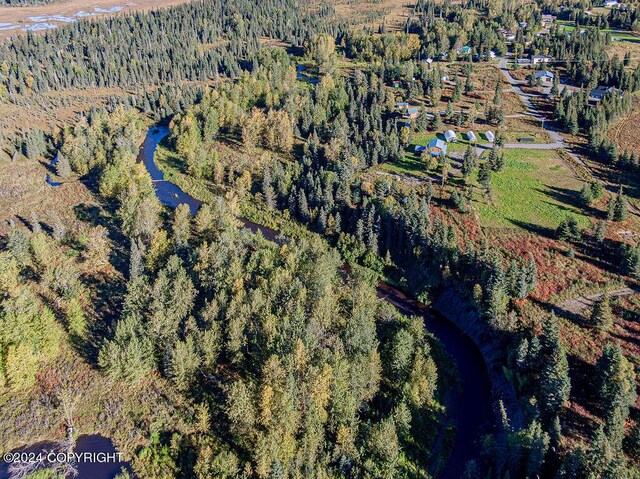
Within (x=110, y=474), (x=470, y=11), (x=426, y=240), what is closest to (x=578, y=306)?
(x=426, y=240)

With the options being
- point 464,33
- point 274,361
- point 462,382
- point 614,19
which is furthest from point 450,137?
point 614,19

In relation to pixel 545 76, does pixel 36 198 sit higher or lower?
lower

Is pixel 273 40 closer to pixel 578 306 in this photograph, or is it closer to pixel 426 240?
pixel 426 240

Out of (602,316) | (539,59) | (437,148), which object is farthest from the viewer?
(539,59)

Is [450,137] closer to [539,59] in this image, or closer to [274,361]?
[539,59]

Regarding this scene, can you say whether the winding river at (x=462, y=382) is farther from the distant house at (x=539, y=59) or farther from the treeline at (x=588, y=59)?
the distant house at (x=539, y=59)

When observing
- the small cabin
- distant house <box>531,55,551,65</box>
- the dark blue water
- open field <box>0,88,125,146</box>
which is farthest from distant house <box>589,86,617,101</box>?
open field <box>0,88,125,146</box>

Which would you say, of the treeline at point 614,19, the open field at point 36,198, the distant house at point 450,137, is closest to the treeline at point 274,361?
the open field at point 36,198
